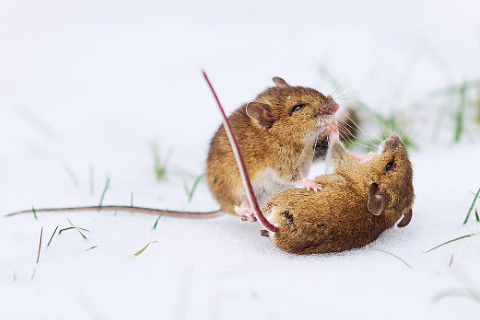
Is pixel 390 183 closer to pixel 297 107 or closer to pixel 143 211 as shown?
pixel 297 107

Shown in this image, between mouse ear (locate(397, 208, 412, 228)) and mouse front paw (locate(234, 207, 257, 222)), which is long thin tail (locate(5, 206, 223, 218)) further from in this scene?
mouse ear (locate(397, 208, 412, 228))

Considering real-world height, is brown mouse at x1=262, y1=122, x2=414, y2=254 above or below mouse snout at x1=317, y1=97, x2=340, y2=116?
below

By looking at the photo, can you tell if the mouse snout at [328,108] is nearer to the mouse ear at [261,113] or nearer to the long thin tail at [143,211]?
the mouse ear at [261,113]

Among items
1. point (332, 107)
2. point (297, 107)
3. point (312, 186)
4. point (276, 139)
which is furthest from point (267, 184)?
point (332, 107)

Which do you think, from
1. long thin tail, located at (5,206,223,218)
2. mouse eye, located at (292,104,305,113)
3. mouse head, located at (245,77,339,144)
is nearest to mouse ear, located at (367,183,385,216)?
mouse head, located at (245,77,339,144)

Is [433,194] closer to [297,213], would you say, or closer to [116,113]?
[297,213]

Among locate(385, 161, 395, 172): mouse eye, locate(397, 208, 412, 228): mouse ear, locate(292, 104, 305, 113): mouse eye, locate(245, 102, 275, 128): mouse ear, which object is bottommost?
locate(397, 208, 412, 228): mouse ear

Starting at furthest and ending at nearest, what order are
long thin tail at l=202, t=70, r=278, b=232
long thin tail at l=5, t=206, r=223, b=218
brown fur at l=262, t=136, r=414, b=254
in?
long thin tail at l=5, t=206, r=223, b=218
brown fur at l=262, t=136, r=414, b=254
long thin tail at l=202, t=70, r=278, b=232

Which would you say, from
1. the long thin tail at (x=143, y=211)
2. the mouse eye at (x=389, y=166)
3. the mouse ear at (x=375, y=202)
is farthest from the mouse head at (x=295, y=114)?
the long thin tail at (x=143, y=211)

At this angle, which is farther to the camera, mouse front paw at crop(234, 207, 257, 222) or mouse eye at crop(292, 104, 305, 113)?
mouse eye at crop(292, 104, 305, 113)
